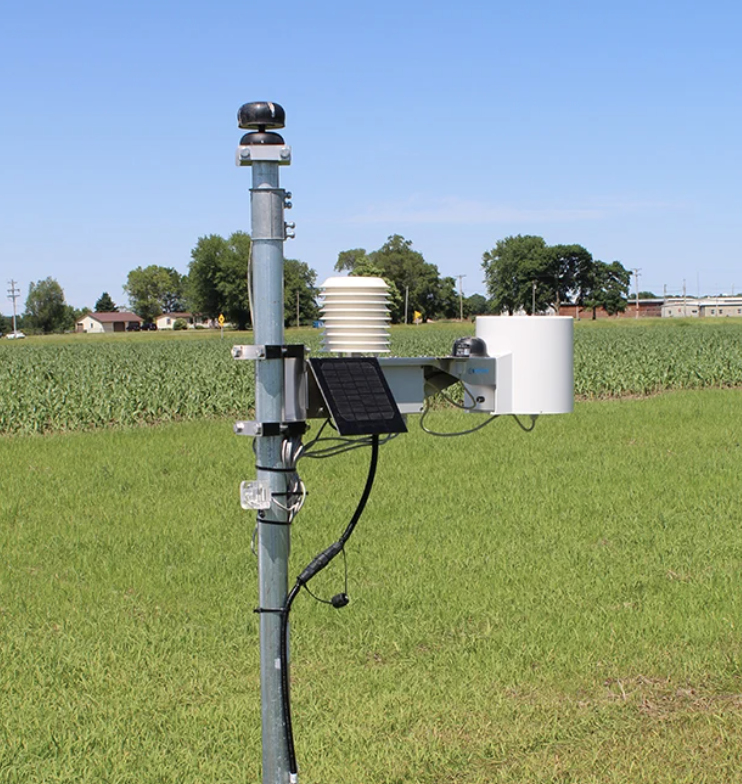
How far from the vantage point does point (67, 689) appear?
15.7 ft

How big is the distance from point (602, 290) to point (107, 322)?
227 feet

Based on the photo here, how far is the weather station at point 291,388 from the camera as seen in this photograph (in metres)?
2.22

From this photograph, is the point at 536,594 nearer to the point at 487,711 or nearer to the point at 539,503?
the point at 487,711

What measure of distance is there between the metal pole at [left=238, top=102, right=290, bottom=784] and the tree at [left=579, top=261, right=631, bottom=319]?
9807 centimetres

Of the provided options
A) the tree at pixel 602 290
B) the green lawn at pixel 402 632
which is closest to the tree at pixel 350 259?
the green lawn at pixel 402 632

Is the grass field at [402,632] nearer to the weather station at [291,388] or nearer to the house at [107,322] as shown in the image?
the weather station at [291,388]

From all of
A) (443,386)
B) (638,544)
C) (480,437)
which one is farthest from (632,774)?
(480,437)

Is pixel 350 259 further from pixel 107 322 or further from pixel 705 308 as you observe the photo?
pixel 107 322

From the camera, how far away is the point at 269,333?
225cm

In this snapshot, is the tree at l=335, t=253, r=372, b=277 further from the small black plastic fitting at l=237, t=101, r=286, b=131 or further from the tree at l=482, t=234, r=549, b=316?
the tree at l=482, t=234, r=549, b=316

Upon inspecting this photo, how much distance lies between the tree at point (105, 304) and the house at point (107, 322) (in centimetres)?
1314

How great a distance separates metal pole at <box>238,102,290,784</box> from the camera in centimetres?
222

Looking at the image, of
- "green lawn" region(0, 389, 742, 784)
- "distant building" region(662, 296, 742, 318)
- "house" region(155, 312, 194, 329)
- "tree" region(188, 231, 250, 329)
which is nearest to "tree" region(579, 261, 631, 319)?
"distant building" region(662, 296, 742, 318)

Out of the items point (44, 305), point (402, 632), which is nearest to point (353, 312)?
point (402, 632)
